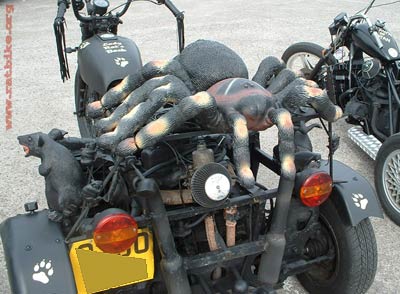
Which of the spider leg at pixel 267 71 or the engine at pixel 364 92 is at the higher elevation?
the spider leg at pixel 267 71

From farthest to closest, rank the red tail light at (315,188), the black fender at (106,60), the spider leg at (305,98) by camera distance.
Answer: the black fender at (106,60) → the red tail light at (315,188) → the spider leg at (305,98)

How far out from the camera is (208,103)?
164 cm

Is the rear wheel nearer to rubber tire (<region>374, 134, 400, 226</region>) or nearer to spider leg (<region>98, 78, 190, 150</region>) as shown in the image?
rubber tire (<region>374, 134, 400, 226</region>)

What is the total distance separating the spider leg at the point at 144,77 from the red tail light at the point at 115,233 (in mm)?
440

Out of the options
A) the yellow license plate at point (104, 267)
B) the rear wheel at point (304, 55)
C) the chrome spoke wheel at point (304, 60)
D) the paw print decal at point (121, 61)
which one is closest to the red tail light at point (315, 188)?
the yellow license plate at point (104, 267)

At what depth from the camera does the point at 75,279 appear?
1949mm

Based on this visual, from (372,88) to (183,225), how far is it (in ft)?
8.18

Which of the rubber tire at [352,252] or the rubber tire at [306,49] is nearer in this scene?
the rubber tire at [352,252]

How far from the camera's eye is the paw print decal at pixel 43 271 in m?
1.87

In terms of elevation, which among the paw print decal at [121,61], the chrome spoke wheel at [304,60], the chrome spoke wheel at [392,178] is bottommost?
the chrome spoke wheel at [392,178]

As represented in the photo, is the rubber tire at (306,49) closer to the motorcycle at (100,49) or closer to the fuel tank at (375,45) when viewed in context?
the fuel tank at (375,45)

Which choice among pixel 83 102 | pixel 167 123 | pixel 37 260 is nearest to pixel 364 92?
pixel 83 102

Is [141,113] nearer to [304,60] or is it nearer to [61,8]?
[61,8]

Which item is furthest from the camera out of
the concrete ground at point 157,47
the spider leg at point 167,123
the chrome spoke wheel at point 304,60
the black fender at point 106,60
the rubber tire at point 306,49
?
the chrome spoke wheel at point 304,60
